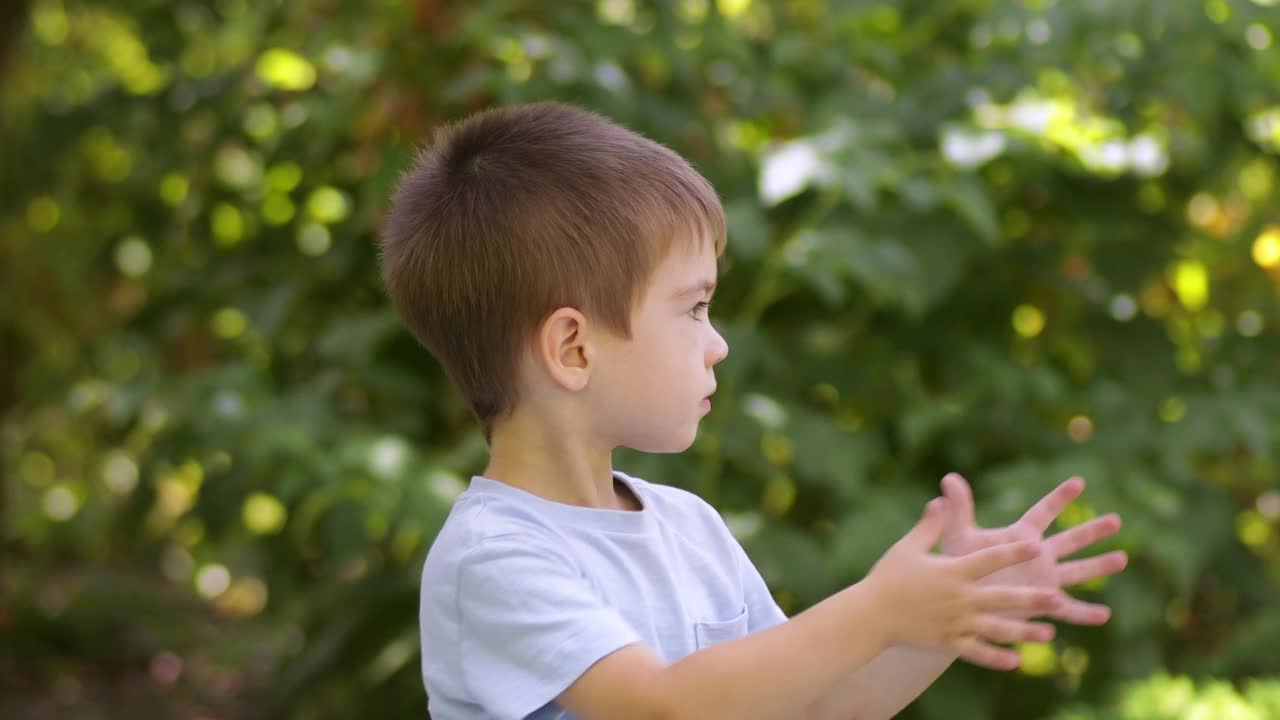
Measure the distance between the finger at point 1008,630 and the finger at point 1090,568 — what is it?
153mm

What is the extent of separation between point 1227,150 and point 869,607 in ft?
7.62

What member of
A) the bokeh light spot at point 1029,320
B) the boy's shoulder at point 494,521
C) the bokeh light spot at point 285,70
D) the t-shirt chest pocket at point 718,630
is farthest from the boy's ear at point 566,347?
the bokeh light spot at point 285,70

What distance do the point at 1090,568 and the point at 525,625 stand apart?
1.57 ft

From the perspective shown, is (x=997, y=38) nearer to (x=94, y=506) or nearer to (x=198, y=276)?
(x=198, y=276)

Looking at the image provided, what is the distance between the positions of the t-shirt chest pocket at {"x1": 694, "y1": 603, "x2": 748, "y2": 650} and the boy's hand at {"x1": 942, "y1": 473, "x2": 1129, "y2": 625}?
226mm

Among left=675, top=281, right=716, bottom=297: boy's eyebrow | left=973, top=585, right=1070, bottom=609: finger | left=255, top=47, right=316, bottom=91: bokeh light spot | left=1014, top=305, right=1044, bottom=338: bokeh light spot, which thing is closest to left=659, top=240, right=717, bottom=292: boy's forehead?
left=675, top=281, right=716, bottom=297: boy's eyebrow

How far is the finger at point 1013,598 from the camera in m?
1.13

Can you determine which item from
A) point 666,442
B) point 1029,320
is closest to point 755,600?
point 666,442

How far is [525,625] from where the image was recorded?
1.25 metres

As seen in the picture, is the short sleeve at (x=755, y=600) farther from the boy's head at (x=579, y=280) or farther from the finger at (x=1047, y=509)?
the finger at (x=1047, y=509)

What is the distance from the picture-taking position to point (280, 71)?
3.49 meters

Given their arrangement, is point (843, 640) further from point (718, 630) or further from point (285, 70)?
point (285, 70)

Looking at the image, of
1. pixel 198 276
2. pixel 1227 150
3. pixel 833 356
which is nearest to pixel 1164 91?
pixel 1227 150

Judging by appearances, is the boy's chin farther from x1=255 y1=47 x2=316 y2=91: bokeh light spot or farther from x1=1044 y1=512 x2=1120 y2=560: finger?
x1=255 y1=47 x2=316 y2=91: bokeh light spot
